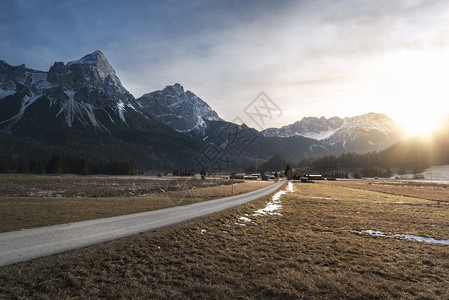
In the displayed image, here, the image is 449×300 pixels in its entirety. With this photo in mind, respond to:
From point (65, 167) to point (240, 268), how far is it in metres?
141

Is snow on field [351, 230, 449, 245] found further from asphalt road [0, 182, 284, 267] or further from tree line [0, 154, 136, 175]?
tree line [0, 154, 136, 175]

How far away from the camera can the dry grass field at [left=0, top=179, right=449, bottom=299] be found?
789 cm

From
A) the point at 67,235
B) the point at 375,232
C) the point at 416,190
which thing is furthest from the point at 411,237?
the point at 416,190

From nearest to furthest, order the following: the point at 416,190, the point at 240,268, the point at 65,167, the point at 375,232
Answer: the point at 240,268, the point at 375,232, the point at 416,190, the point at 65,167

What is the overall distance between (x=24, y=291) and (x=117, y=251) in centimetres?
387

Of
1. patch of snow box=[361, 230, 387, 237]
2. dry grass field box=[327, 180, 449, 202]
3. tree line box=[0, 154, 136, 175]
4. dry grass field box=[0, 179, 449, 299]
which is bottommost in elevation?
dry grass field box=[327, 180, 449, 202]

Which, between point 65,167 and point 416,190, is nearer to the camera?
point 416,190

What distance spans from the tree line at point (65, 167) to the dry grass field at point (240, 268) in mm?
124166

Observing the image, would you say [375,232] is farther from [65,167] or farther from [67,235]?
[65,167]

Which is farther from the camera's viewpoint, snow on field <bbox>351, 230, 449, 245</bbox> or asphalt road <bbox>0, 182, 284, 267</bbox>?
snow on field <bbox>351, 230, 449, 245</bbox>

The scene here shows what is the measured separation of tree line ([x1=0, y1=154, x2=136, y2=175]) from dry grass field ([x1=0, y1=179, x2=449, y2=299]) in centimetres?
12417

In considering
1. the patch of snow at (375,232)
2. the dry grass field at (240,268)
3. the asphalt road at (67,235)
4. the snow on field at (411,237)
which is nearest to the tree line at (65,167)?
the asphalt road at (67,235)

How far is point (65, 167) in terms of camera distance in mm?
122938

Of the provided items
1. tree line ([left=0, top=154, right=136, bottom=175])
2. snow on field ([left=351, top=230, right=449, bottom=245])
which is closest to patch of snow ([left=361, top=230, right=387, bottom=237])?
snow on field ([left=351, top=230, right=449, bottom=245])
